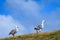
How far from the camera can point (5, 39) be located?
31406 mm

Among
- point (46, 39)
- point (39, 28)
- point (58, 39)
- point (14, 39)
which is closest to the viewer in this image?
point (58, 39)

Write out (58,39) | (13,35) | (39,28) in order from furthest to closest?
1. (39,28)
2. (13,35)
3. (58,39)

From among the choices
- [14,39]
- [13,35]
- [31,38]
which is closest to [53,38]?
[31,38]

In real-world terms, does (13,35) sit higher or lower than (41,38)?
higher

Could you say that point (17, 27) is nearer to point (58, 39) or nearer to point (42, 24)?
point (42, 24)

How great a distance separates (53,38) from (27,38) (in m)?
3.56

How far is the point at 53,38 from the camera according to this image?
27.8m

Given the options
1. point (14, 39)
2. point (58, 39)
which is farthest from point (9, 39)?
point (58, 39)

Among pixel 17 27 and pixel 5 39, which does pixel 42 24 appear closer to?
pixel 17 27

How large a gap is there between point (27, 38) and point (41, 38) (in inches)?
76.0

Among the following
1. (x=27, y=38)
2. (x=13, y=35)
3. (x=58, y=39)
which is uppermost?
(x=13, y=35)

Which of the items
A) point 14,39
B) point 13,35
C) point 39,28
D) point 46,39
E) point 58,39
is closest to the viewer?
point 58,39

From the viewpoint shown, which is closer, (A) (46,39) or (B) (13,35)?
(A) (46,39)

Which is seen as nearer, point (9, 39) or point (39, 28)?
point (9, 39)
